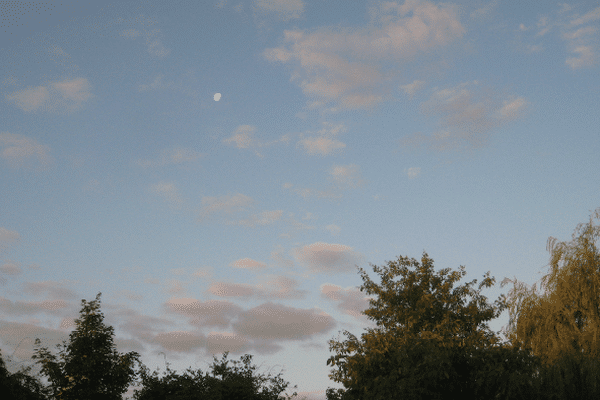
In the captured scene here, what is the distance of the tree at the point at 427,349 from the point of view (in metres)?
23.0

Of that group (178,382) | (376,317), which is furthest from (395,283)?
(178,382)

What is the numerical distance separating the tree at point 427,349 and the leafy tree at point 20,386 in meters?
20.2

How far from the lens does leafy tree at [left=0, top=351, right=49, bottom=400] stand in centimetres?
3362

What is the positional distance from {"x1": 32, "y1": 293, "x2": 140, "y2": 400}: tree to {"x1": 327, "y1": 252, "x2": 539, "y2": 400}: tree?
13.2 metres

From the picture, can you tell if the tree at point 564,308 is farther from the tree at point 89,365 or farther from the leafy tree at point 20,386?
the leafy tree at point 20,386

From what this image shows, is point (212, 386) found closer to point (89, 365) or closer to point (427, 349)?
point (89, 365)

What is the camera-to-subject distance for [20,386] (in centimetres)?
3559

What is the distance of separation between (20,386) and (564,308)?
113 feet

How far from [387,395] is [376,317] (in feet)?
31.0

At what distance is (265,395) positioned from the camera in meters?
38.1

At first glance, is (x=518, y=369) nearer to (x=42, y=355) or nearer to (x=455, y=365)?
(x=455, y=365)

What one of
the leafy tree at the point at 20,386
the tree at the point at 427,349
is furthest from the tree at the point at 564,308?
the leafy tree at the point at 20,386

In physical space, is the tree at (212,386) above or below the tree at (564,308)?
below

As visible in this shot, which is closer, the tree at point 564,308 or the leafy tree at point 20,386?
the tree at point 564,308
